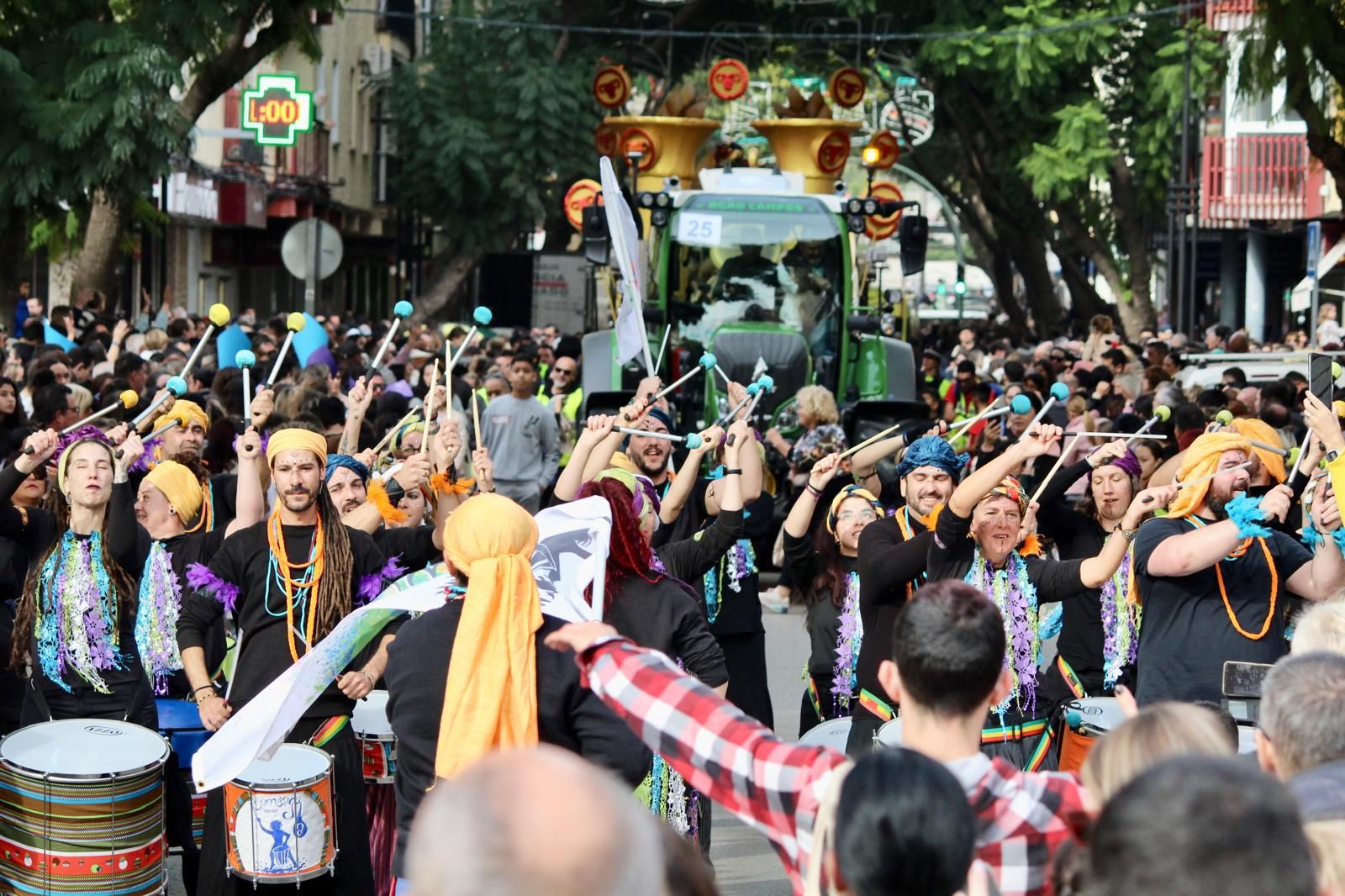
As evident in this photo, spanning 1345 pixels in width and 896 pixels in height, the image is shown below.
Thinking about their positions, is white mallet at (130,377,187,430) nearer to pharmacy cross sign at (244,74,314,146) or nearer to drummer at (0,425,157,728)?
drummer at (0,425,157,728)

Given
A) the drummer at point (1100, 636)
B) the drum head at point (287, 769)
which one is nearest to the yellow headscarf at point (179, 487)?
the drum head at point (287, 769)

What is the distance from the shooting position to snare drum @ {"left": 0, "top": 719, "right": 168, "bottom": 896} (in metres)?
5.99

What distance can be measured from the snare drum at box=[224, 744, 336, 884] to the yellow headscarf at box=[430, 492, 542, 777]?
121 cm

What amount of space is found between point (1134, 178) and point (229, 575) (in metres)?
27.2

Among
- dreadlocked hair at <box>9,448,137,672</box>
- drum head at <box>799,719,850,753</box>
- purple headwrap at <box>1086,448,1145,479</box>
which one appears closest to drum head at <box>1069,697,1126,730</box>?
drum head at <box>799,719,850,753</box>

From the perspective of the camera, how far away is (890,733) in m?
5.80

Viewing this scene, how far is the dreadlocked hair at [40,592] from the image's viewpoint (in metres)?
6.61

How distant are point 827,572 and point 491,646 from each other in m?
3.23

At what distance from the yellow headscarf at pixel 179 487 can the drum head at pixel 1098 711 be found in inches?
128

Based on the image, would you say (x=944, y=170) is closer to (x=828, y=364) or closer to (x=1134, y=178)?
(x=1134, y=178)

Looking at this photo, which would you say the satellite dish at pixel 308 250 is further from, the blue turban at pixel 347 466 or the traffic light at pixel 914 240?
the blue turban at pixel 347 466

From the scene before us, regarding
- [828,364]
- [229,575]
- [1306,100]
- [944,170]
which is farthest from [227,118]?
[229,575]

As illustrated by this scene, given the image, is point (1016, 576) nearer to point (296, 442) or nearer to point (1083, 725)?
point (1083, 725)

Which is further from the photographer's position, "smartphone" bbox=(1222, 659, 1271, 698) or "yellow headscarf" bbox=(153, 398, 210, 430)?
"yellow headscarf" bbox=(153, 398, 210, 430)
